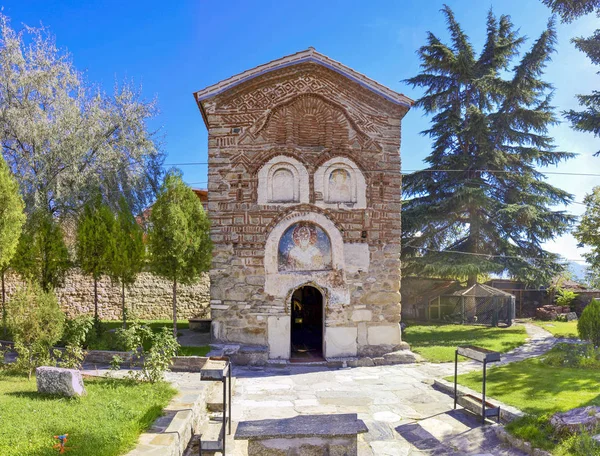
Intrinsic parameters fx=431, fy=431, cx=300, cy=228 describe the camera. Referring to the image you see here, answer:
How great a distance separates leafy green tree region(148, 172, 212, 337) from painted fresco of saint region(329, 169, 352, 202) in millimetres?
3350

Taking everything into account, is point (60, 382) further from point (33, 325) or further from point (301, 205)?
point (301, 205)

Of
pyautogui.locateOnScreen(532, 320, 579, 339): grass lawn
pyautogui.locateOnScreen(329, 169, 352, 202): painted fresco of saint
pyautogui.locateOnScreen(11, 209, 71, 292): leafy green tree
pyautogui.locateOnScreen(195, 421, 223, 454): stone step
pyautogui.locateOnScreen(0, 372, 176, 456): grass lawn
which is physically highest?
pyautogui.locateOnScreen(329, 169, 352, 202): painted fresco of saint

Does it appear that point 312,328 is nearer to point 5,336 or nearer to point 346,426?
point 5,336

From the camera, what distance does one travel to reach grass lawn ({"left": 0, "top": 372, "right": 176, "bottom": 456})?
450cm

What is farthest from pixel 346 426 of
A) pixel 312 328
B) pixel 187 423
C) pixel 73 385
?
pixel 312 328

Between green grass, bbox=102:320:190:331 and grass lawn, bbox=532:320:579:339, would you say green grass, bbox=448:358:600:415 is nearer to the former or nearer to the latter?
grass lawn, bbox=532:320:579:339

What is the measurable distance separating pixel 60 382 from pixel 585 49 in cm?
1379

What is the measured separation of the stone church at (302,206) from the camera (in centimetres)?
1052

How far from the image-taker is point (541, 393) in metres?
7.14

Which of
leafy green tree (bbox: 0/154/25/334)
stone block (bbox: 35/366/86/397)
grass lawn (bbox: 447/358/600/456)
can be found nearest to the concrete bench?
grass lawn (bbox: 447/358/600/456)

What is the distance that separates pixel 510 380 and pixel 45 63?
45.5 ft

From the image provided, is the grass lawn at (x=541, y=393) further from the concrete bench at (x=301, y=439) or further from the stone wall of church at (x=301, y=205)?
the stone wall of church at (x=301, y=205)

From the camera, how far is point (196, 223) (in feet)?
35.6

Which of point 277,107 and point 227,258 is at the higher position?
point 277,107
